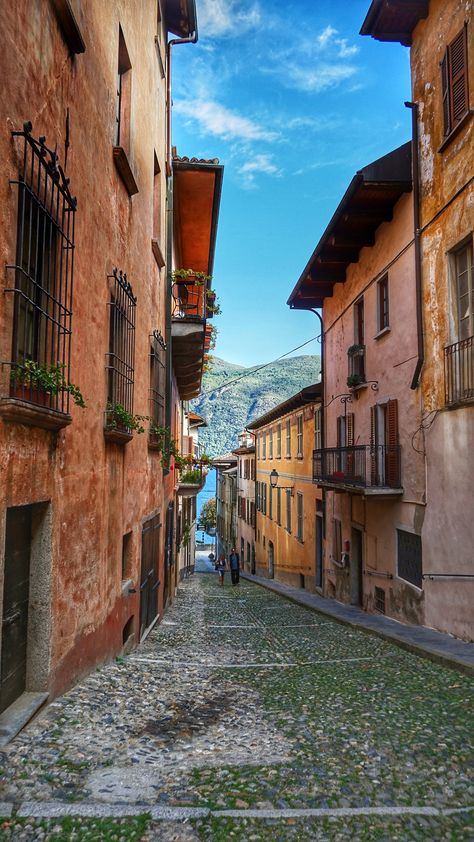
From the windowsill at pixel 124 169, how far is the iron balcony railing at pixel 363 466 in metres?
7.53

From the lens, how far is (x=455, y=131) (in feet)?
31.1

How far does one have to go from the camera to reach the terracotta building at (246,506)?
36656 mm

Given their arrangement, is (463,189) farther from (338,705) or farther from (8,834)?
(8,834)

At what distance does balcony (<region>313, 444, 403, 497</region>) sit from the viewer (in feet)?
40.4

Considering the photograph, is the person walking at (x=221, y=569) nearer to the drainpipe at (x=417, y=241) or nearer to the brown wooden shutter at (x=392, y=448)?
the brown wooden shutter at (x=392, y=448)

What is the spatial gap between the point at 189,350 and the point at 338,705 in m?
10.4

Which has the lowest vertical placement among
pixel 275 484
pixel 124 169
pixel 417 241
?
pixel 275 484

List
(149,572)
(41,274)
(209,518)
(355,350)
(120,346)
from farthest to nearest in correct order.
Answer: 1. (209,518)
2. (355,350)
3. (149,572)
4. (120,346)
5. (41,274)

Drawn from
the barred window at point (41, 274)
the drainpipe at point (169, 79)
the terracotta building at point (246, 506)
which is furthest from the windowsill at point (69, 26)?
the terracotta building at point (246, 506)

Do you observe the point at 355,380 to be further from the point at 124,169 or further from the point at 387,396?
the point at 124,169

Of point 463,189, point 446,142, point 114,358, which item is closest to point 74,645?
point 114,358

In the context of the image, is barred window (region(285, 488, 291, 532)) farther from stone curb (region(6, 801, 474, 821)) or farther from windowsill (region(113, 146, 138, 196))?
stone curb (region(6, 801, 474, 821))

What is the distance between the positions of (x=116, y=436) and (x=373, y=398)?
8948mm

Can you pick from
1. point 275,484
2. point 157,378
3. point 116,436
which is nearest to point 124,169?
point 116,436
